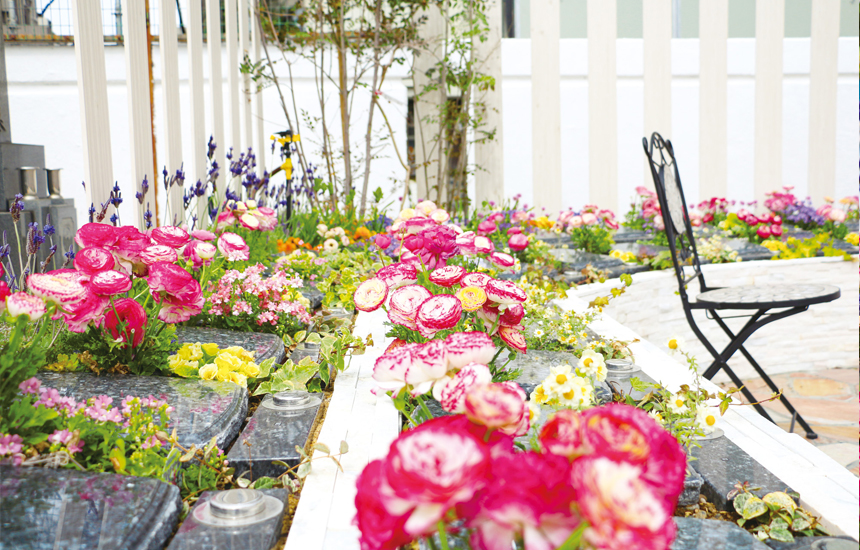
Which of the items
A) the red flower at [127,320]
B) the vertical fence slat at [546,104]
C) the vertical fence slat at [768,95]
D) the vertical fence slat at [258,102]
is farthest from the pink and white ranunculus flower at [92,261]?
the vertical fence slat at [768,95]

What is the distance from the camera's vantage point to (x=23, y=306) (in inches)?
31.6

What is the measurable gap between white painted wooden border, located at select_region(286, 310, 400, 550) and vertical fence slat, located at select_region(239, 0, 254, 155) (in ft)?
9.41

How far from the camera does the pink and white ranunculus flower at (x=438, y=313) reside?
34.5 inches

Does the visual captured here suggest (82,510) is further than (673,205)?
No

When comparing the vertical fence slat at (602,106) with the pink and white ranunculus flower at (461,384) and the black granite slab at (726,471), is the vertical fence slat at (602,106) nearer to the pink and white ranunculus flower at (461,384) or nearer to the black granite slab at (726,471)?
the black granite slab at (726,471)

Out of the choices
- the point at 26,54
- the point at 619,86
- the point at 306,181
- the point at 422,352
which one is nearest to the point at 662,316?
the point at 306,181

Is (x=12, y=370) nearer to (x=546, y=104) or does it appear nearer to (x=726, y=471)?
(x=726, y=471)

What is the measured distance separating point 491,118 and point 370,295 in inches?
179

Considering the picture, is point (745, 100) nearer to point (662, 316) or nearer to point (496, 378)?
point (662, 316)

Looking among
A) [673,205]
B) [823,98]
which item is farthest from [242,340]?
[823,98]

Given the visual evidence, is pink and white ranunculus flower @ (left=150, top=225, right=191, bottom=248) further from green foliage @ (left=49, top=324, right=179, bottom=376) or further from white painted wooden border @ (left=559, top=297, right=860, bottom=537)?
white painted wooden border @ (left=559, top=297, right=860, bottom=537)

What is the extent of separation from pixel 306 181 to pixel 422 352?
389cm

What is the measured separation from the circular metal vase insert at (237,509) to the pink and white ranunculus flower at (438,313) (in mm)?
344

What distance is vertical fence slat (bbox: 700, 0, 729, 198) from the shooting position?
17.8ft
